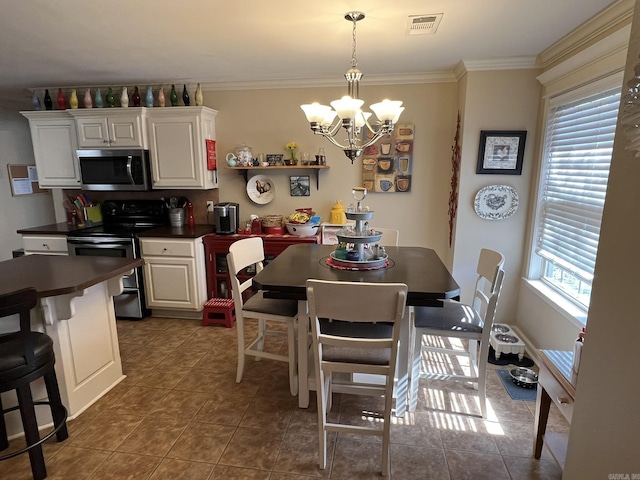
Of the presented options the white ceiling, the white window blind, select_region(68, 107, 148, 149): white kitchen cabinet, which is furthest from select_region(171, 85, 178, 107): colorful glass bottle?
the white window blind

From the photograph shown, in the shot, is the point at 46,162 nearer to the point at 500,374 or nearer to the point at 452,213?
the point at 452,213

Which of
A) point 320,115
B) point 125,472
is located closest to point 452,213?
point 320,115

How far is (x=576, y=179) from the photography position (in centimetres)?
244

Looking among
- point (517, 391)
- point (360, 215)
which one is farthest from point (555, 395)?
point (360, 215)

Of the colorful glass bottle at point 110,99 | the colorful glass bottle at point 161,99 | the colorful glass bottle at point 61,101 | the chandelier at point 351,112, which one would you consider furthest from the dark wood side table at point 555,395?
the colorful glass bottle at point 61,101

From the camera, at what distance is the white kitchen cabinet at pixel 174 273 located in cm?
Result: 345

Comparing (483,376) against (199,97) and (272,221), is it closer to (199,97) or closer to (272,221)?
(272,221)

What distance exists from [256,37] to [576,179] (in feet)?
7.92

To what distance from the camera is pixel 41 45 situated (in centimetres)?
254

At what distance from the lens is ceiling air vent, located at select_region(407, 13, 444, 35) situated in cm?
215

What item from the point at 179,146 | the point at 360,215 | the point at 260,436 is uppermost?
the point at 179,146

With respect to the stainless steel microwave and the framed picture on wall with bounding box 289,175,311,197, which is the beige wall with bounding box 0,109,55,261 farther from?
the framed picture on wall with bounding box 289,175,311,197

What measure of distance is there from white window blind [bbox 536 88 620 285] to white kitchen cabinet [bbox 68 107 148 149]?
3672 mm

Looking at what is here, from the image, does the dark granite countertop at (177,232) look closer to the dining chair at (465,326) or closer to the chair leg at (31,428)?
the chair leg at (31,428)
